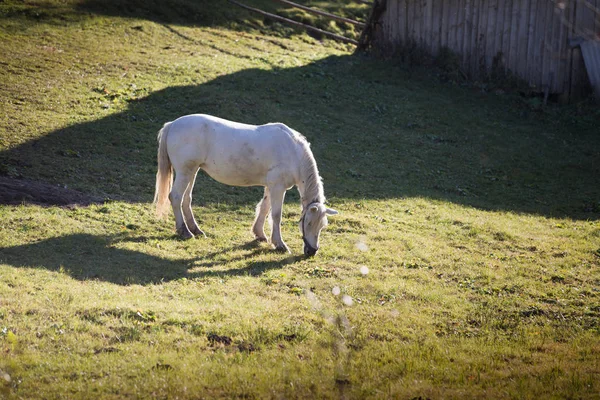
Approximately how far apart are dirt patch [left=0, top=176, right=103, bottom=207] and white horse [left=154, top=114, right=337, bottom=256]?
1.76 m

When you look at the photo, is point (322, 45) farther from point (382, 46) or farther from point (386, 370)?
point (386, 370)

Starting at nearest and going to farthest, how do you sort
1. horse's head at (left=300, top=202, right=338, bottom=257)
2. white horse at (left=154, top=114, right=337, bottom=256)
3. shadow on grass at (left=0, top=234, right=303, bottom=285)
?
shadow on grass at (left=0, top=234, right=303, bottom=285) < horse's head at (left=300, top=202, right=338, bottom=257) < white horse at (left=154, top=114, right=337, bottom=256)

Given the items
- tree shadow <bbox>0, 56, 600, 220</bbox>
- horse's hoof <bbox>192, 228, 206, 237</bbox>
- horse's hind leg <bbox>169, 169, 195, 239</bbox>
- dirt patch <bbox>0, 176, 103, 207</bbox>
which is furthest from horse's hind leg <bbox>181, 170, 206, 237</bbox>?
dirt patch <bbox>0, 176, 103, 207</bbox>

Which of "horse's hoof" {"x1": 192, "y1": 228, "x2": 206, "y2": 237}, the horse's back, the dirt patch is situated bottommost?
"horse's hoof" {"x1": 192, "y1": 228, "x2": 206, "y2": 237}

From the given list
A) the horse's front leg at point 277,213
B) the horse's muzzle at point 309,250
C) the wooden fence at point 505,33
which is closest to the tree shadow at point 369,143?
the wooden fence at point 505,33

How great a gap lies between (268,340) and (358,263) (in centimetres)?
316

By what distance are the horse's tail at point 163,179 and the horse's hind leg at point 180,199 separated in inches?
8.7

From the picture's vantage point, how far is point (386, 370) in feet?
22.2

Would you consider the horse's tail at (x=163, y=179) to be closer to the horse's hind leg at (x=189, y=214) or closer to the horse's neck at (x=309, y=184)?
the horse's hind leg at (x=189, y=214)

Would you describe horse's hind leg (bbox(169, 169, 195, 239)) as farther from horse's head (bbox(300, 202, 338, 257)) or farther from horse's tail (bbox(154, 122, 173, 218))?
horse's head (bbox(300, 202, 338, 257))

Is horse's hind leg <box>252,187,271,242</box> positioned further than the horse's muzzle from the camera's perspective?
Yes

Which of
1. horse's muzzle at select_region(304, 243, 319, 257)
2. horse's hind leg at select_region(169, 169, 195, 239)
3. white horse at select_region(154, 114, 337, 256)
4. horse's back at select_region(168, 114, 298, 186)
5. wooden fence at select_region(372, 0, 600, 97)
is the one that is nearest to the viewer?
horse's muzzle at select_region(304, 243, 319, 257)

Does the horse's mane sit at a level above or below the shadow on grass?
above

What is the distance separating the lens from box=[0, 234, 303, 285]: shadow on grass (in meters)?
8.90
